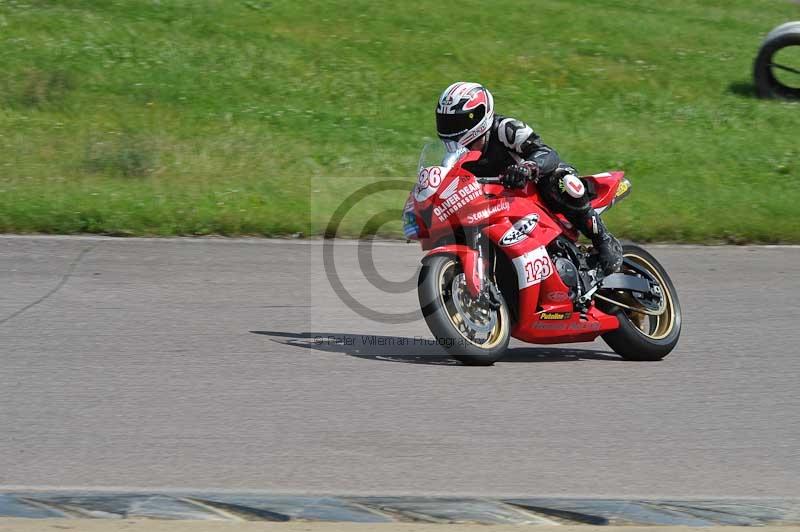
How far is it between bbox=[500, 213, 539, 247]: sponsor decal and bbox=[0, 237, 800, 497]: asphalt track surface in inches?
30.6

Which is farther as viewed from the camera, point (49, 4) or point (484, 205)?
point (49, 4)

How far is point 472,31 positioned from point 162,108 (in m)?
5.95

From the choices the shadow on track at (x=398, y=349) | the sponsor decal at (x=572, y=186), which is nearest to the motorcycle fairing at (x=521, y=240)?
the sponsor decal at (x=572, y=186)

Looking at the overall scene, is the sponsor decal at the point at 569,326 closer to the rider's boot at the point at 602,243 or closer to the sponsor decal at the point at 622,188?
the rider's boot at the point at 602,243

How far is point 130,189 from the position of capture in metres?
12.0

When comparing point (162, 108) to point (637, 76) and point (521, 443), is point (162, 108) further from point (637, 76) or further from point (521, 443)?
point (521, 443)

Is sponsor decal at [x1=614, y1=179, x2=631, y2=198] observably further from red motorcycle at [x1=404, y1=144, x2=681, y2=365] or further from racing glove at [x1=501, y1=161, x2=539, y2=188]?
racing glove at [x1=501, y1=161, x2=539, y2=188]

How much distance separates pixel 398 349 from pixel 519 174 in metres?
1.51

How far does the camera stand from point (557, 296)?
7250 millimetres

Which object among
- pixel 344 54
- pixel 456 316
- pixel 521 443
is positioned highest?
pixel 344 54

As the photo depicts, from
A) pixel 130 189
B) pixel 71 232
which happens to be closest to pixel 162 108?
pixel 130 189

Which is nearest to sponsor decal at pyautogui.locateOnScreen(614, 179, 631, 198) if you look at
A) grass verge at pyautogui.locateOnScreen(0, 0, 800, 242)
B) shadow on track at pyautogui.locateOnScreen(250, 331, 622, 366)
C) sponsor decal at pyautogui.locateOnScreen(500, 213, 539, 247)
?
sponsor decal at pyautogui.locateOnScreen(500, 213, 539, 247)

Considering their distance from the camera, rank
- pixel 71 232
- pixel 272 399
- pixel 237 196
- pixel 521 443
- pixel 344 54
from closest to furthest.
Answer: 1. pixel 521 443
2. pixel 272 399
3. pixel 71 232
4. pixel 237 196
5. pixel 344 54

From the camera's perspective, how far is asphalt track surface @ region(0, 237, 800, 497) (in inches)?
207
